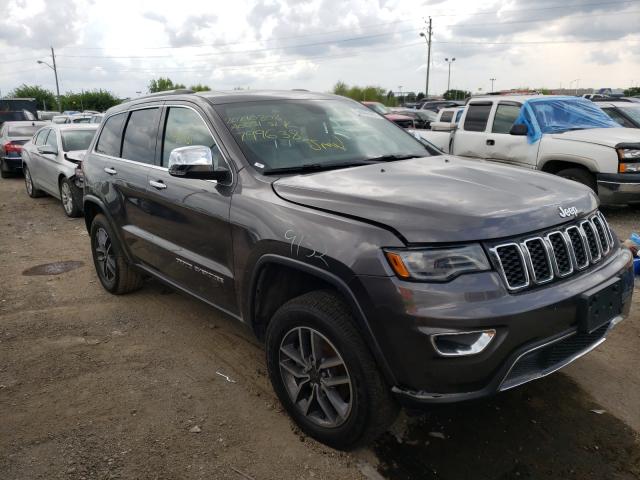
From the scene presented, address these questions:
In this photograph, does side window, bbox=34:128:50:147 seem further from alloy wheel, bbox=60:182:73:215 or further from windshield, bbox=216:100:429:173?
windshield, bbox=216:100:429:173

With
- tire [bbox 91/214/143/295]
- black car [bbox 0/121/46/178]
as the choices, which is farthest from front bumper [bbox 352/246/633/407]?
black car [bbox 0/121/46/178]

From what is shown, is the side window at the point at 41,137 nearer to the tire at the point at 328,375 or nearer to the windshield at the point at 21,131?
the windshield at the point at 21,131

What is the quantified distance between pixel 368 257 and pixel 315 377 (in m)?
0.80

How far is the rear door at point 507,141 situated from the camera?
8.33 metres

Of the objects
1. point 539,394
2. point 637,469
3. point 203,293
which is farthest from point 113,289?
point 637,469

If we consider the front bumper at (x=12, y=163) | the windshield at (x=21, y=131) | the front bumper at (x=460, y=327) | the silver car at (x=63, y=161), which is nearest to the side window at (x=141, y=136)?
the front bumper at (x=460, y=327)

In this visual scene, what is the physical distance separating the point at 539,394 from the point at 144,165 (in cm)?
320

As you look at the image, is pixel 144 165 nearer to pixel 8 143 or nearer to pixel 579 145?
pixel 579 145

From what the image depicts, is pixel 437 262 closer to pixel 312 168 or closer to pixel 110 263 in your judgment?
pixel 312 168

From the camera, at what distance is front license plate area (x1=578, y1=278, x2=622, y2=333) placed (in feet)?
8.16

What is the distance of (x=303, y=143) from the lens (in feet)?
11.4

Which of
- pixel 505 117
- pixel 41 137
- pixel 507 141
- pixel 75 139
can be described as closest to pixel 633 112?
pixel 505 117

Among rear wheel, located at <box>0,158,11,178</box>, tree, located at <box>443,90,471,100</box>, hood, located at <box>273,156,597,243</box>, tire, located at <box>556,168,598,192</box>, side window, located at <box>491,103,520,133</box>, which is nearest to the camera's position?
hood, located at <box>273,156,597,243</box>

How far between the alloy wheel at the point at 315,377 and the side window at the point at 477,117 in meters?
7.31
